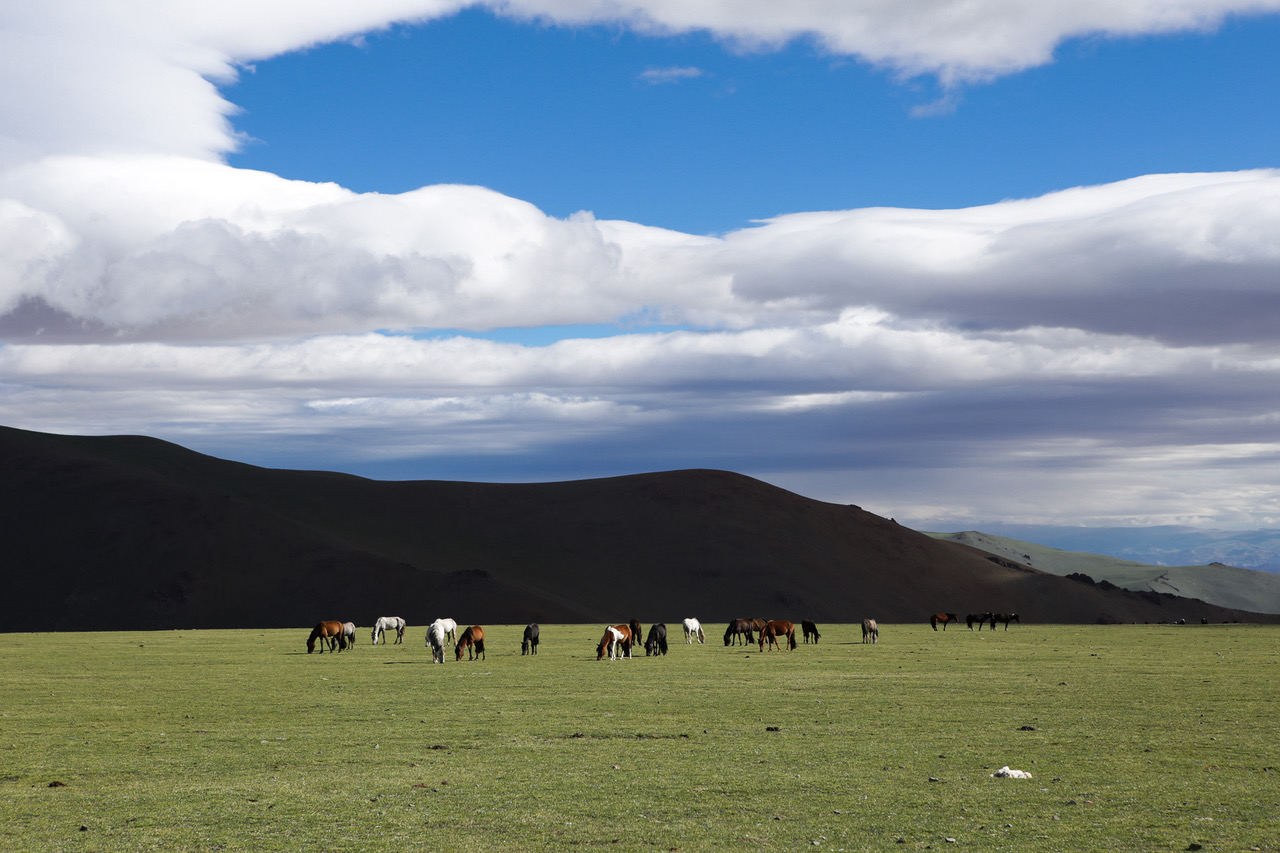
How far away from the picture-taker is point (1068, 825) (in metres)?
12.2

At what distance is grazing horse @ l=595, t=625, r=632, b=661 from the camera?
42125 millimetres

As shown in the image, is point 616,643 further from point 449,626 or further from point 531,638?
point 449,626

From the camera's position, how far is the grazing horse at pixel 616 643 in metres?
42.1

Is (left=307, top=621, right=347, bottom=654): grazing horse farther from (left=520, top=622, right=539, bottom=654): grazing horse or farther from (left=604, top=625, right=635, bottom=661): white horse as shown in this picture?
(left=604, top=625, right=635, bottom=661): white horse

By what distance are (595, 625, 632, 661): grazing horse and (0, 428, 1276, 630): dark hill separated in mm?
73339

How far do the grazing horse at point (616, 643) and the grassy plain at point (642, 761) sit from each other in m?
8.51

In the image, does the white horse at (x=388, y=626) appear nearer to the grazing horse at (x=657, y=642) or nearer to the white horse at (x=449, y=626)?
the white horse at (x=449, y=626)

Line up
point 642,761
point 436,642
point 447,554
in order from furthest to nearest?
1. point 447,554
2. point 436,642
3. point 642,761

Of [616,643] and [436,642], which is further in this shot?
[616,643]

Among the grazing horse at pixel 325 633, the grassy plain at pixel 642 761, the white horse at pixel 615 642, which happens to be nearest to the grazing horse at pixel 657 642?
the white horse at pixel 615 642

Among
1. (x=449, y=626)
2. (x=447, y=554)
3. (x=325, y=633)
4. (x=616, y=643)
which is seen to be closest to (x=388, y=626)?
(x=325, y=633)

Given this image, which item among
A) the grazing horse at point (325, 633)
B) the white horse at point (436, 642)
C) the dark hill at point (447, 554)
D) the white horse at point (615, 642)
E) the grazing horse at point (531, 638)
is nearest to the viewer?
the white horse at point (436, 642)

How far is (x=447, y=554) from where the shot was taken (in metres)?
149

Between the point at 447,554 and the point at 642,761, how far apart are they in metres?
136
